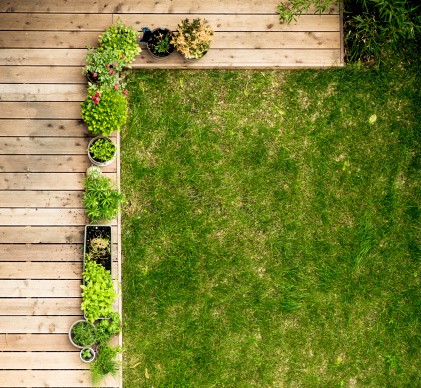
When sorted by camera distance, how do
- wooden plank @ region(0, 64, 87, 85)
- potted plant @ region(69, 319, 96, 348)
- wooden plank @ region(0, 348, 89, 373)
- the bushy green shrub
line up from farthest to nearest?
wooden plank @ region(0, 64, 87, 85) → wooden plank @ region(0, 348, 89, 373) → potted plant @ region(69, 319, 96, 348) → the bushy green shrub

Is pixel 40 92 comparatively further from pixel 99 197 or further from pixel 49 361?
pixel 49 361

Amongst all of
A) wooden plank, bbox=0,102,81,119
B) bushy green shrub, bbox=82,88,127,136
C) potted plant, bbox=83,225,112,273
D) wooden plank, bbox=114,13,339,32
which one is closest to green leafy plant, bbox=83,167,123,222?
potted plant, bbox=83,225,112,273

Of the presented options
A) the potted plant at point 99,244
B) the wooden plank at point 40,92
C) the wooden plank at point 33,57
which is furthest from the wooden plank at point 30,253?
the wooden plank at point 33,57

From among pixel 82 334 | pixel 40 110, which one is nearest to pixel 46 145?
pixel 40 110

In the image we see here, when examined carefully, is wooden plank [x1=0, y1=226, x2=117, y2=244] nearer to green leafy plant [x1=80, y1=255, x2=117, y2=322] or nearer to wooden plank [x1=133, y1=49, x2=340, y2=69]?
green leafy plant [x1=80, y1=255, x2=117, y2=322]

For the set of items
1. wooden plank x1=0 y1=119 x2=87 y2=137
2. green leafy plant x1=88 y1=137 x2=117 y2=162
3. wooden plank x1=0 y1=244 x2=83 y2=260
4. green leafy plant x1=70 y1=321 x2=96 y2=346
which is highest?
wooden plank x1=0 y1=119 x2=87 y2=137

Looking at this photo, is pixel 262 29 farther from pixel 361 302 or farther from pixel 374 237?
pixel 361 302
